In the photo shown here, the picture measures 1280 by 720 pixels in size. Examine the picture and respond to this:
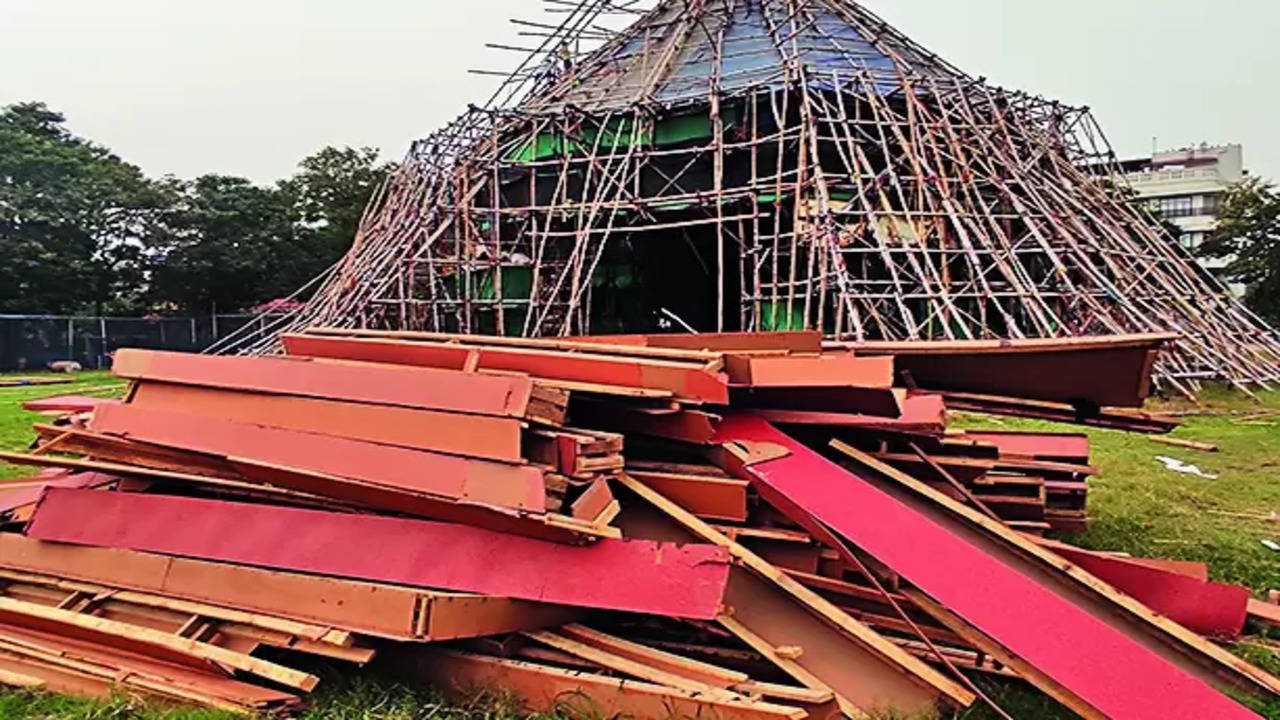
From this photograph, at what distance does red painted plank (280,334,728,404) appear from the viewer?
4023mm

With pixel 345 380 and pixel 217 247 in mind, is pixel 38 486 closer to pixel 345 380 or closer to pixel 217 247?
pixel 345 380

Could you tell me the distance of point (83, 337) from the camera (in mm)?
26469

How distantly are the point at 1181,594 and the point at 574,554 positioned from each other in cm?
271

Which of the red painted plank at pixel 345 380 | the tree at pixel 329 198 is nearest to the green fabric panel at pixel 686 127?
the red painted plank at pixel 345 380

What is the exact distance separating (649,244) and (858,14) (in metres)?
6.38

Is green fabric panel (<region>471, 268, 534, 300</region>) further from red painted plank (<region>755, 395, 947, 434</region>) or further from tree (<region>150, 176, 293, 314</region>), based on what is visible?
tree (<region>150, 176, 293, 314</region>)

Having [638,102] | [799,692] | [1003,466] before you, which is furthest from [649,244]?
[799,692]

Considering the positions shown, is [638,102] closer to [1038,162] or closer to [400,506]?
[1038,162]

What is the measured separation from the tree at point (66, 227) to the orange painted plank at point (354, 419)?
29128mm

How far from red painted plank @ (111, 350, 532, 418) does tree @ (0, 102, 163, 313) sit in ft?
94.9

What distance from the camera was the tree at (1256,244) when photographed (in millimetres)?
22141

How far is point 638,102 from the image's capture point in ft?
50.1

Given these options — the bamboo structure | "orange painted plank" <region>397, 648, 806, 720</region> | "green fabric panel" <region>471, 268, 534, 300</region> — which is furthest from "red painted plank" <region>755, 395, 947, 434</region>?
"green fabric panel" <region>471, 268, 534, 300</region>

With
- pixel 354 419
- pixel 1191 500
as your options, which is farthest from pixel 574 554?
pixel 1191 500
